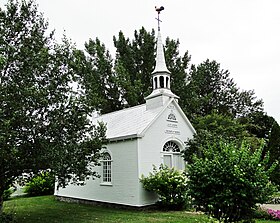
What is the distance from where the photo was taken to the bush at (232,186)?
7.79m

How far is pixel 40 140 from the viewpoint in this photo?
34.4ft

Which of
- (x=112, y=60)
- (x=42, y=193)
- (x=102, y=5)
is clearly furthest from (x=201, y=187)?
(x=112, y=60)

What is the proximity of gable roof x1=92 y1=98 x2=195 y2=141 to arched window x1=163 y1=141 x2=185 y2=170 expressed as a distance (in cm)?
168

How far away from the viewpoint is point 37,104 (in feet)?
33.9

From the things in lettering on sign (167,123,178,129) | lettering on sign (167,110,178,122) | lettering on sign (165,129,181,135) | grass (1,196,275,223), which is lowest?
grass (1,196,275,223)

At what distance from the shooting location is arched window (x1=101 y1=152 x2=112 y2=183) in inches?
625

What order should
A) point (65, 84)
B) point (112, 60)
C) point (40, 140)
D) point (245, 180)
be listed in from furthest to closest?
point (112, 60) → point (65, 84) → point (40, 140) → point (245, 180)

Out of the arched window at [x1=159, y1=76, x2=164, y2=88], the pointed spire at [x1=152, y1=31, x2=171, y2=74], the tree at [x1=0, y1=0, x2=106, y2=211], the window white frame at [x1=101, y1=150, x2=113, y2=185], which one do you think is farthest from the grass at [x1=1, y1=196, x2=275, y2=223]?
the pointed spire at [x1=152, y1=31, x2=171, y2=74]

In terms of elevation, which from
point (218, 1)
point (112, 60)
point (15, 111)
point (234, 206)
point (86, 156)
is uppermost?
point (112, 60)

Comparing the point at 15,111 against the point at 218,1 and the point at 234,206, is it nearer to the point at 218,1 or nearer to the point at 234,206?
the point at 234,206

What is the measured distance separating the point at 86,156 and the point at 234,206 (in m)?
6.26

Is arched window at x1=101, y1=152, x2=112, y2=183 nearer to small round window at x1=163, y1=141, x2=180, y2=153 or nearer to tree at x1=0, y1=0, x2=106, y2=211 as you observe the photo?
small round window at x1=163, y1=141, x2=180, y2=153

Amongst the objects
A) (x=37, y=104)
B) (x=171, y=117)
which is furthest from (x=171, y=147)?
(x=37, y=104)

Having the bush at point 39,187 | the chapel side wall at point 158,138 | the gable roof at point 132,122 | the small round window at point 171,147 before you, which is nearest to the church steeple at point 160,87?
the gable roof at point 132,122
